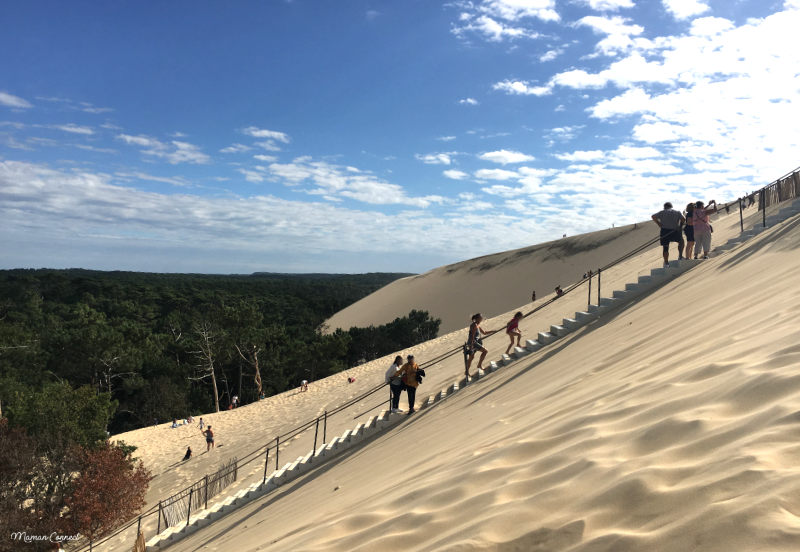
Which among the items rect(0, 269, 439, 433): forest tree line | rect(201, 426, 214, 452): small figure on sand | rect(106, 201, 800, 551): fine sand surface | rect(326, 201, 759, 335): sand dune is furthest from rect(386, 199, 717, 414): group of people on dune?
rect(326, 201, 759, 335): sand dune

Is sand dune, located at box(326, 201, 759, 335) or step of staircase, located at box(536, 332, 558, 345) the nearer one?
step of staircase, located at box(536, 332, 558, 345)

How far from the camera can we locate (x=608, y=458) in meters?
2.99

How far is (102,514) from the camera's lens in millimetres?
13430

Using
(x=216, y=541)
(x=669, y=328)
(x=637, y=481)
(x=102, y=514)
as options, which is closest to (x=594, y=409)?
(x=637, y=481)

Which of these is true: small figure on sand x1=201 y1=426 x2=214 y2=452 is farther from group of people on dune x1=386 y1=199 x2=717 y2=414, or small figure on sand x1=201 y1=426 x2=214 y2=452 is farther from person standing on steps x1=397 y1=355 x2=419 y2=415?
person standing on steps x1=397 y1=355 x2=419 y2=415

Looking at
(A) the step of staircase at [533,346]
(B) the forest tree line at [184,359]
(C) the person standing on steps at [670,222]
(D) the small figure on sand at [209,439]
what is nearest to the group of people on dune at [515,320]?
(C) the person standing on steps at [670,222]

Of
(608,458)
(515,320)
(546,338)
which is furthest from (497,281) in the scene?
(608,458)

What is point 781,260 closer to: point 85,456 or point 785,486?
point 785,486

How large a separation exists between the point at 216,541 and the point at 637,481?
563 cm

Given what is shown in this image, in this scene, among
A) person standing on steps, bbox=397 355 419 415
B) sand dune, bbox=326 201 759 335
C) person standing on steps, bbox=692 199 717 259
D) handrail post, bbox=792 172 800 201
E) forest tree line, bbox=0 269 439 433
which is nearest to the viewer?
person standing on steps, bbox=397 355 419 415

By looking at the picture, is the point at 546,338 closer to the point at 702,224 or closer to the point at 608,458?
the point at 702,224

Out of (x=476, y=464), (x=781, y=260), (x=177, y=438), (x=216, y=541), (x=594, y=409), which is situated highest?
(x=781, y=260)

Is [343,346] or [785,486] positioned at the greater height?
[785,486]

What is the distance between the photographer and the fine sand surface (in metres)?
2.25
